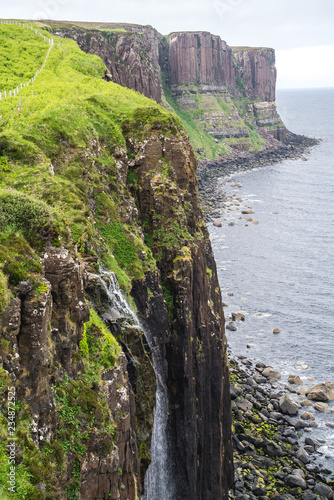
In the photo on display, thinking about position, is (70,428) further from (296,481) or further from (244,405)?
(244,405)

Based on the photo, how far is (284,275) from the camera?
68.2 metres

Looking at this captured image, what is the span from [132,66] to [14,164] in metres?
109

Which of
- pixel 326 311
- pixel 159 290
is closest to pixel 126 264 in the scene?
pixel 159 290

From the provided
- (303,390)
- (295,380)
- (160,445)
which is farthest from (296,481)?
(160,445)

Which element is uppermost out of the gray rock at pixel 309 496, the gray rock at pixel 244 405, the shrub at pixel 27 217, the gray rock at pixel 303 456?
the shrub at pixel 27 217

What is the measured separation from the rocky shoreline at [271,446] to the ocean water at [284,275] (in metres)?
1.77

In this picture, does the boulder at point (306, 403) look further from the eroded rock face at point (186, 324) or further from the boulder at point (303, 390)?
the eroded rock face at point (186, 324)

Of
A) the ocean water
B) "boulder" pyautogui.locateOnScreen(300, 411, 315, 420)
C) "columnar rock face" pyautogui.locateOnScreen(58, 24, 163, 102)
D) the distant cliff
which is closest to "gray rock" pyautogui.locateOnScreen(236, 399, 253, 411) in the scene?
"boulder" pyautogui.locateOnScreen(300, 411, 315, 420)

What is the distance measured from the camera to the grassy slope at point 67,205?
423 inches

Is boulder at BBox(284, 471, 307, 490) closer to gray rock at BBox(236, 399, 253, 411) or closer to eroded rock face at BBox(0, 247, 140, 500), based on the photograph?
gray rock at BBox(236, 399, 253, 411)

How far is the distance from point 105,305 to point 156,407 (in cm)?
734

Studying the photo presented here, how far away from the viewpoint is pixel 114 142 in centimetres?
2498

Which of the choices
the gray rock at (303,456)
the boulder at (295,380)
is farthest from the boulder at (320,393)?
the gray rock at (303,456)

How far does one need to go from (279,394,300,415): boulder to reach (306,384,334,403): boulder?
7.19ft
